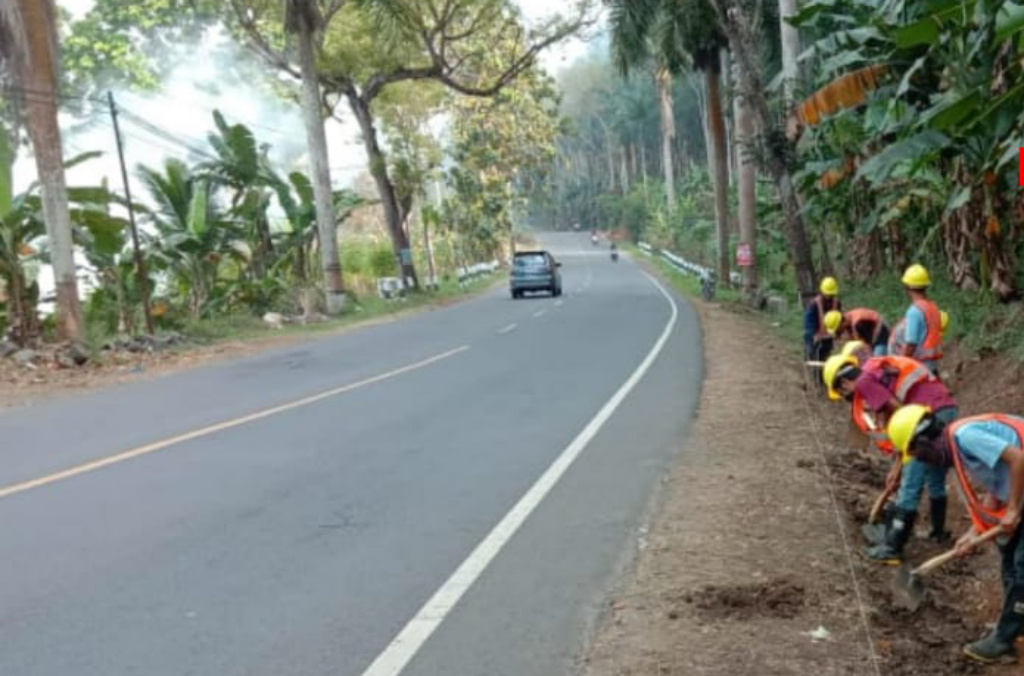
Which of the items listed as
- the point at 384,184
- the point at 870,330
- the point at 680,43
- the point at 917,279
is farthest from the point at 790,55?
the point at 384,184

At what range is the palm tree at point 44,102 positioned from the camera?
15.8 m

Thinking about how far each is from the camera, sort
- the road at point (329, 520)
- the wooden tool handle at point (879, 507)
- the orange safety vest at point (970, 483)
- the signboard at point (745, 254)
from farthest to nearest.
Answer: the signboard at point (745, 254)
the wooden tool handle at point (879, 507)
the road at point (329, 520)
the orange safety vest at point (970, 483)

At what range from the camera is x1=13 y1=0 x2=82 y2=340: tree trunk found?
626 inches

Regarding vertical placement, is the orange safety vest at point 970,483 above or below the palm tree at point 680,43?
below

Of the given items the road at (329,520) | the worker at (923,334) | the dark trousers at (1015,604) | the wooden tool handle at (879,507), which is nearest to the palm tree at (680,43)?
the road at (329,520)

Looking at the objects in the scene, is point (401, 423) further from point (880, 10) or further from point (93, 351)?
point (93, 351)

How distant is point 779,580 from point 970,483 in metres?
1.19

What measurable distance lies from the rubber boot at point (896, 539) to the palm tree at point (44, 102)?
47.7ft

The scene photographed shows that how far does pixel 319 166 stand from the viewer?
982 inches

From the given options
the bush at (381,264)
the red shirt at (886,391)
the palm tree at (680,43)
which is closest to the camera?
the red shirt at (886,391)

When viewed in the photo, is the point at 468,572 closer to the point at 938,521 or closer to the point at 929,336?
the point at 938,521

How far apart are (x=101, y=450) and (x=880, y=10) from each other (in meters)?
9.18

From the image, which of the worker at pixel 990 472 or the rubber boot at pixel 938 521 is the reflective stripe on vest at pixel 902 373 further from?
the rubber boot at pixel 938 521

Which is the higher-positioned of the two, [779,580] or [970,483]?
[970,483]
